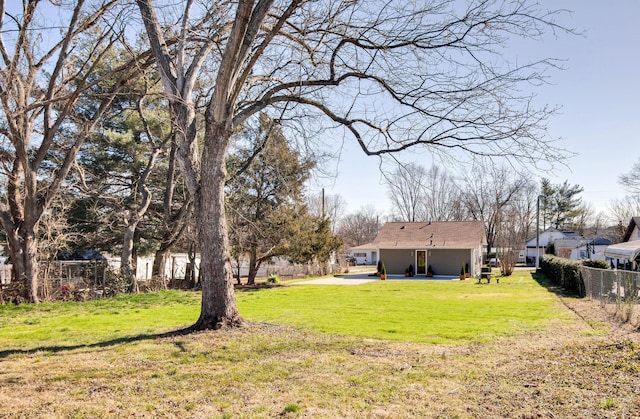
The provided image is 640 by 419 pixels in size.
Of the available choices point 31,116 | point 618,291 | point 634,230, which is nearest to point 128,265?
point 31,116

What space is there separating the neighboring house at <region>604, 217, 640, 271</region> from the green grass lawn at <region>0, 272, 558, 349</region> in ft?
13.8

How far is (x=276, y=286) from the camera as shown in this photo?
24031mm

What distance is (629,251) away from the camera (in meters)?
17.3

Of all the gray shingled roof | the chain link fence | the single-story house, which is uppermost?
the gray shingled roof

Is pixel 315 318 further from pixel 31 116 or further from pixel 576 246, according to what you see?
pixel 576 246

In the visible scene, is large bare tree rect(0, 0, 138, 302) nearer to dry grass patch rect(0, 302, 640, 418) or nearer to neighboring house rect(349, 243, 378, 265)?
dry grass patch rect(0, 302, 640, 418)

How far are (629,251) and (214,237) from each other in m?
16.0

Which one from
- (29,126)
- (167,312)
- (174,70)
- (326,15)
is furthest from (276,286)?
(326,15)

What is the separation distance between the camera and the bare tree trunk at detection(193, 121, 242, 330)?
7.74 metres

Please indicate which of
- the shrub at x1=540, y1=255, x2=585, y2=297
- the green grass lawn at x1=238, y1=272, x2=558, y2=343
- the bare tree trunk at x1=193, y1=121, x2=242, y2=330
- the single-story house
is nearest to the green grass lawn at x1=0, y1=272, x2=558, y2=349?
the green grass lawn at x1=238, y1=272, x2=558, y2=343

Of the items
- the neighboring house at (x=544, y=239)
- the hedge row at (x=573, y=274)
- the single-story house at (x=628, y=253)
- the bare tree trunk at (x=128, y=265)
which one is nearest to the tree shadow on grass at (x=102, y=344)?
the bare tree trunk at (x=128, y=265)

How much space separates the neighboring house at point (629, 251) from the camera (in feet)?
56.3

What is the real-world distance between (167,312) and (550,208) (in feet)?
194

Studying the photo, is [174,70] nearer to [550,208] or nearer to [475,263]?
[475,263]
